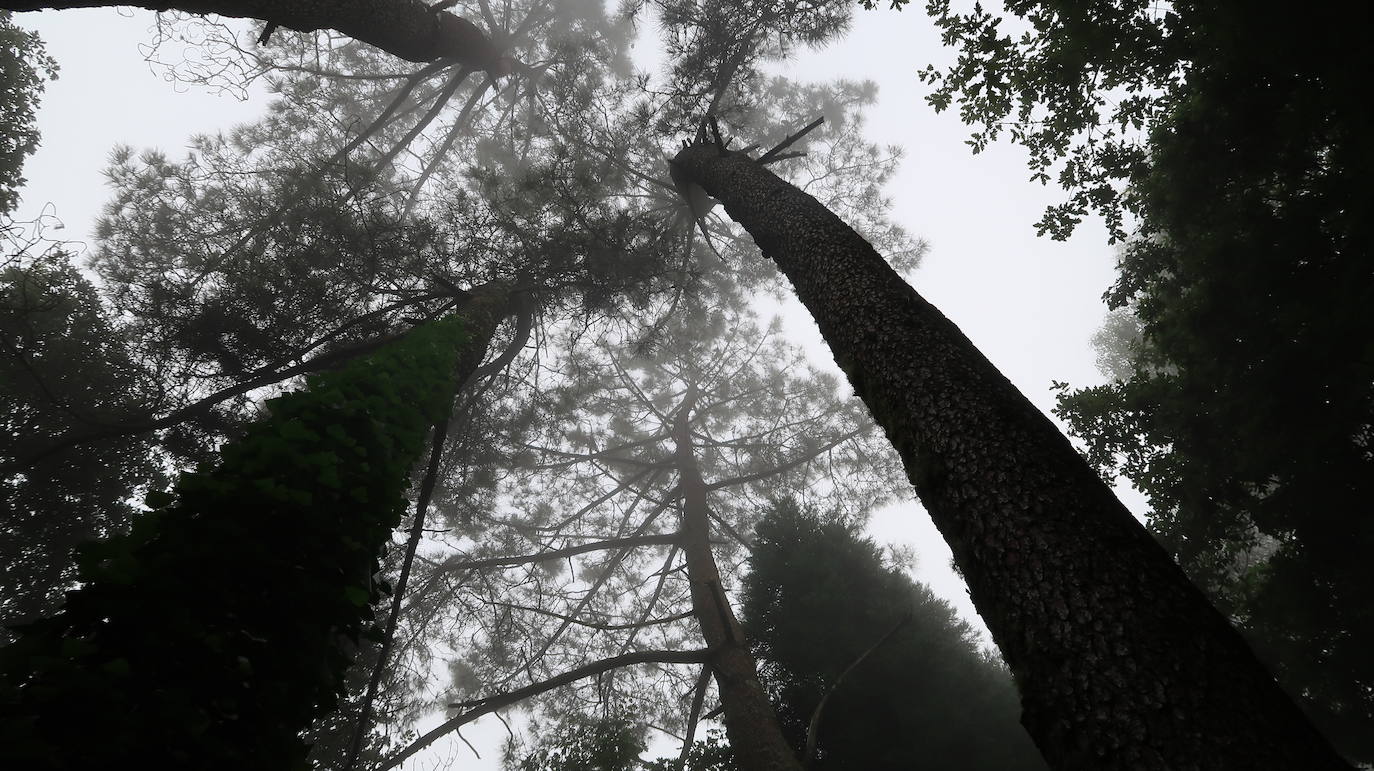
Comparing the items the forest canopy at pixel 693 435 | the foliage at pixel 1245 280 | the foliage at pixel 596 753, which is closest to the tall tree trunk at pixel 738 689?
the forest canopy at pixel 693 435

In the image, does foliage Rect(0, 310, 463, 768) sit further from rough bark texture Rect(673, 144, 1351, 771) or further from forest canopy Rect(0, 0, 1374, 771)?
rough bark texture Rect(673, 144, 1351, 771)

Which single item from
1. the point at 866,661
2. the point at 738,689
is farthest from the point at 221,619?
the point at 866,661

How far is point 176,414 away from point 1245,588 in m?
9.02

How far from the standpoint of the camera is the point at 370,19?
6.05m

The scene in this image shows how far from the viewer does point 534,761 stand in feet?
20.0

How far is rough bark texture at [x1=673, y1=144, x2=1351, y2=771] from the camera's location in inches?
53.5

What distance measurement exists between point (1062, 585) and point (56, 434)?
8451mm

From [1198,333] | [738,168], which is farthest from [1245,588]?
[738,168]

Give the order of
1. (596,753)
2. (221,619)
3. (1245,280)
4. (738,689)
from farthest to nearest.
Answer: (738,689)
(596,753)
(1245,280)
(221,619)

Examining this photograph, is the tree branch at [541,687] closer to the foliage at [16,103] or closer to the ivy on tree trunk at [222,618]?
the ivy on tree trunk at [222,618]

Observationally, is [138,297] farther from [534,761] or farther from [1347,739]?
[1347,739]

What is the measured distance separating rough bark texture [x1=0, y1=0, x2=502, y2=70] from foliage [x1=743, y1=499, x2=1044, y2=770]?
737 centimetres

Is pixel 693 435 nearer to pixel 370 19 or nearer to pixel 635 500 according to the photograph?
pixel 635 500

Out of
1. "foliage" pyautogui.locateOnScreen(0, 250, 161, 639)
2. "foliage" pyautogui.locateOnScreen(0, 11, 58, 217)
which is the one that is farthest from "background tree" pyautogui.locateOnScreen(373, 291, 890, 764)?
"foliage" pyautogui.locateOnScreen(0, 11, 58, 217)
